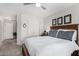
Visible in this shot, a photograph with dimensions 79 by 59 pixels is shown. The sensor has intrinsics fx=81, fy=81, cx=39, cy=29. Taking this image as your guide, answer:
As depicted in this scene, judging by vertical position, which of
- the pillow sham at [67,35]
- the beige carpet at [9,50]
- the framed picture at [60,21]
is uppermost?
the framed picture at [60,21]

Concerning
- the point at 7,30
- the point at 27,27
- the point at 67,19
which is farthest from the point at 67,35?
the point at 27,27

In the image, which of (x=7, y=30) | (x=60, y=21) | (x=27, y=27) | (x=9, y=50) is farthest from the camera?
(x=27, y=27)

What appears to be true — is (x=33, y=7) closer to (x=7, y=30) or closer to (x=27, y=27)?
(x=7, y=30)

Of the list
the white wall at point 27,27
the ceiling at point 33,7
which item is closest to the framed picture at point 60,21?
the ceiling at point 33,7

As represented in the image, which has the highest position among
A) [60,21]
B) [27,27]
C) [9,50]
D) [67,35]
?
[60,21]

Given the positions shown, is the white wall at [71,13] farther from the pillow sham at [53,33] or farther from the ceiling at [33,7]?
the pillow sham at [53,33]

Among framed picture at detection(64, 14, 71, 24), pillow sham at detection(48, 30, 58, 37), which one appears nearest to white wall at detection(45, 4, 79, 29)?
framed picture at detection(64, 14, 71, 24)

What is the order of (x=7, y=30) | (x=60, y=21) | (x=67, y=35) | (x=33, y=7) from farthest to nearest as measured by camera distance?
(x=7, y=30)
(x=60, y=21)
(x=33, y=7)
(x=67, y=35)

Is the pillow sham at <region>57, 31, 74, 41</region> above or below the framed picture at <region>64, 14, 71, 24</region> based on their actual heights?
below

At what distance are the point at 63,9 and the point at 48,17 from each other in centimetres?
60

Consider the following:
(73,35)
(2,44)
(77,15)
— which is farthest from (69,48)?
(2,44)

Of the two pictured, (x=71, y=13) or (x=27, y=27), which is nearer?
(x=71, y=13)

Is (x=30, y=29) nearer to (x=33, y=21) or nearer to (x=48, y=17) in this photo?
(x=33, y=21)

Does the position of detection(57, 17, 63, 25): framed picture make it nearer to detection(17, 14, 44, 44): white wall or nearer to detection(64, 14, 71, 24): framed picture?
detection(64, 14, 71, 24): framed picture
